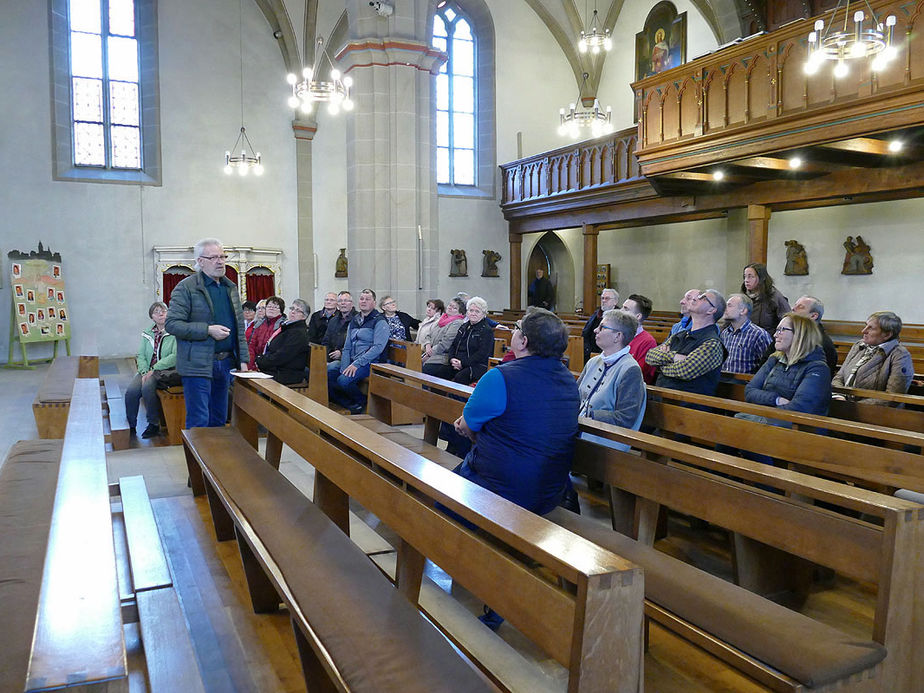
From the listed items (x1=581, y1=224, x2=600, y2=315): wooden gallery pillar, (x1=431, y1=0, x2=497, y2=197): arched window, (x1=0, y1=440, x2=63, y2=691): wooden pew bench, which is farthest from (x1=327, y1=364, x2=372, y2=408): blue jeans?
(x1=431, y1=0, x2=497, y2=197): arched window

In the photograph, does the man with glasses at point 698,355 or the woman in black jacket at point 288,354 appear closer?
the man with glasses at point 698,355

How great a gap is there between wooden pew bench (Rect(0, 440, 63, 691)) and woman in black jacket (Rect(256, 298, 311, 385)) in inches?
127

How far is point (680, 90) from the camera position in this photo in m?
9.19

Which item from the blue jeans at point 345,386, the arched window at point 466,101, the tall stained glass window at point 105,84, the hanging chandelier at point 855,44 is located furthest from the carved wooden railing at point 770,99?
the tall stained glass window at point 105,84

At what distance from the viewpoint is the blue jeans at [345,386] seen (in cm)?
708

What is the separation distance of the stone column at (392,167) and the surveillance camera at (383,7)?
9.9 inches

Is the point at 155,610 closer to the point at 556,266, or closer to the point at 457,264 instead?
the point at 457,264

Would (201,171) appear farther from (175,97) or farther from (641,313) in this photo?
(641,313)

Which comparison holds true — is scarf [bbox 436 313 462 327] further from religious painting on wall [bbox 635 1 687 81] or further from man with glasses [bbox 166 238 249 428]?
religious painting on wall [bbox 635 1 687 81]

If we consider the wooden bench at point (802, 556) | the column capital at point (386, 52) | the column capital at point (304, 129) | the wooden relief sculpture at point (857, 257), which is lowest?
the wooden bench at point (802, 556)

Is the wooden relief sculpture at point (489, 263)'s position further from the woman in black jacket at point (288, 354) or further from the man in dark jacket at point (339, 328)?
the woman in black jacket at point (288, 354)

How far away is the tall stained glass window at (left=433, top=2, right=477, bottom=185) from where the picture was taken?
16.2m

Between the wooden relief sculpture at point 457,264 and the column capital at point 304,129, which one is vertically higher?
the column capital at point 304,129

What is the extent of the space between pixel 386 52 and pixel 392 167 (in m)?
1.49
